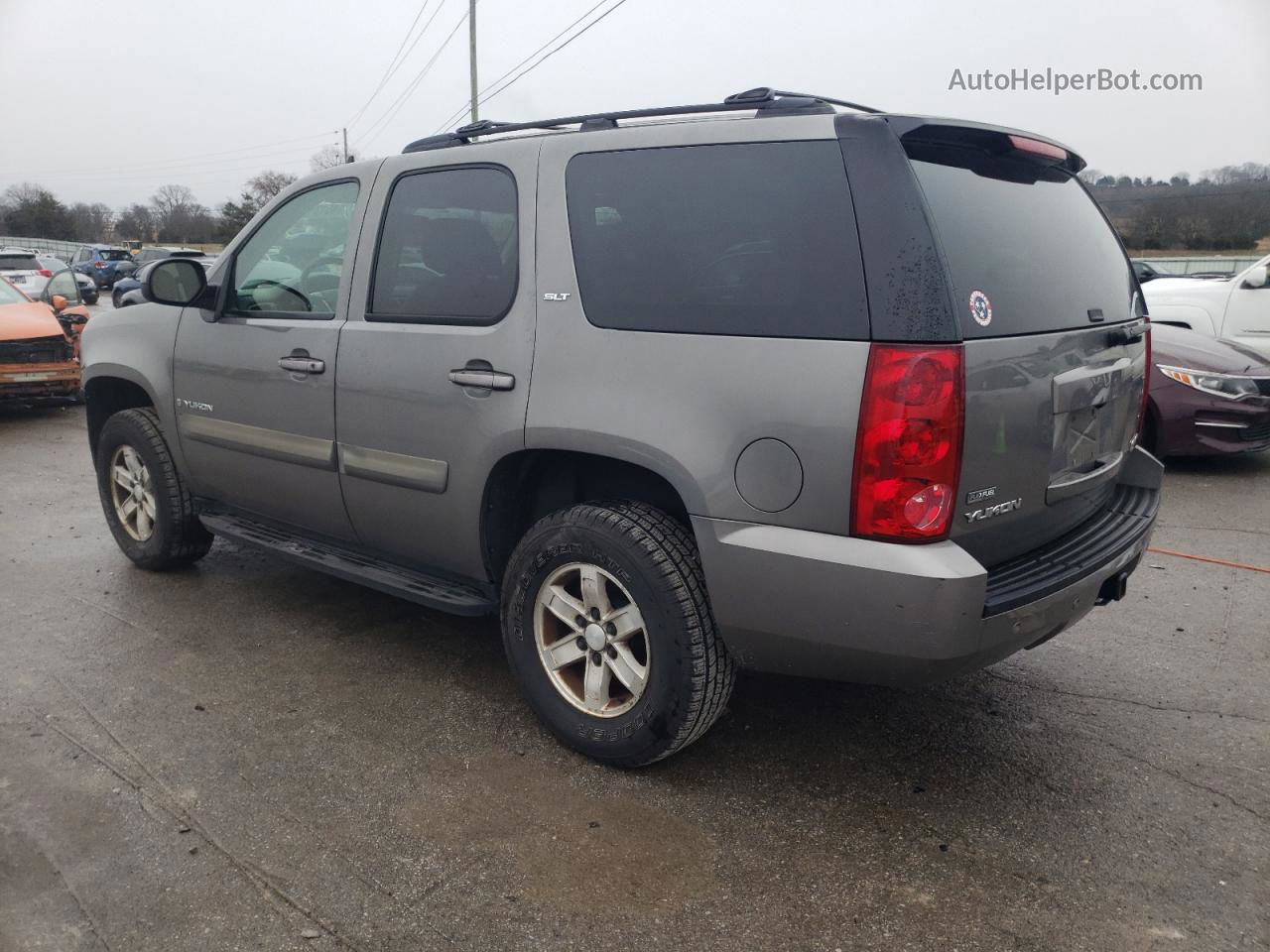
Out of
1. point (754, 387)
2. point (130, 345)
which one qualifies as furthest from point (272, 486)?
point (754, 387)

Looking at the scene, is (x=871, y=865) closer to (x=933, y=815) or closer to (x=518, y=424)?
(x=933, y=815)

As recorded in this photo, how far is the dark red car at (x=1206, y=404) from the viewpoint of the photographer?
7051 mm

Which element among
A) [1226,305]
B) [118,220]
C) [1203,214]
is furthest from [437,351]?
[118,220]

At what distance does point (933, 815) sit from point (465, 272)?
2.29m

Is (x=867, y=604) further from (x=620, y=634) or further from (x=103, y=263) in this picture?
(x=103, y=263)

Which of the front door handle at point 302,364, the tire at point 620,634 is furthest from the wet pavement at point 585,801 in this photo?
the front door handle at point 302,364

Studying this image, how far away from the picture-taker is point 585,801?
2945 millimetres

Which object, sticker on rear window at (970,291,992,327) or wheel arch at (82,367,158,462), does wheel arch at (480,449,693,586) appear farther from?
wheel arch at (82,367,158,462)

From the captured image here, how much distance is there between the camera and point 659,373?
281 cm

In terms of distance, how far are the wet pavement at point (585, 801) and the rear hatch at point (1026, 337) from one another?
0.81 metres

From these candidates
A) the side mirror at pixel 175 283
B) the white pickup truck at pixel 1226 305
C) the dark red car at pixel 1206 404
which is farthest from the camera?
the white pickup truck at pixel 1226 305

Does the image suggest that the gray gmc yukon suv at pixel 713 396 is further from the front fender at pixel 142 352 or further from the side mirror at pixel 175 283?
the front fender at pixel 142 352

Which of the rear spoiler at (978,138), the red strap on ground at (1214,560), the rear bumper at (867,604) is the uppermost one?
the rear spoiler at (978,138)

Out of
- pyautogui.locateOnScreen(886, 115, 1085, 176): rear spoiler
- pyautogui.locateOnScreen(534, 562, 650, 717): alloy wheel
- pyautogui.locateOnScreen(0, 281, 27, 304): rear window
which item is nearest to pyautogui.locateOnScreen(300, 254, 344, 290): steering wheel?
pyautogui.locateOnScreen(534, 562, 650, 717): alloy wheel
